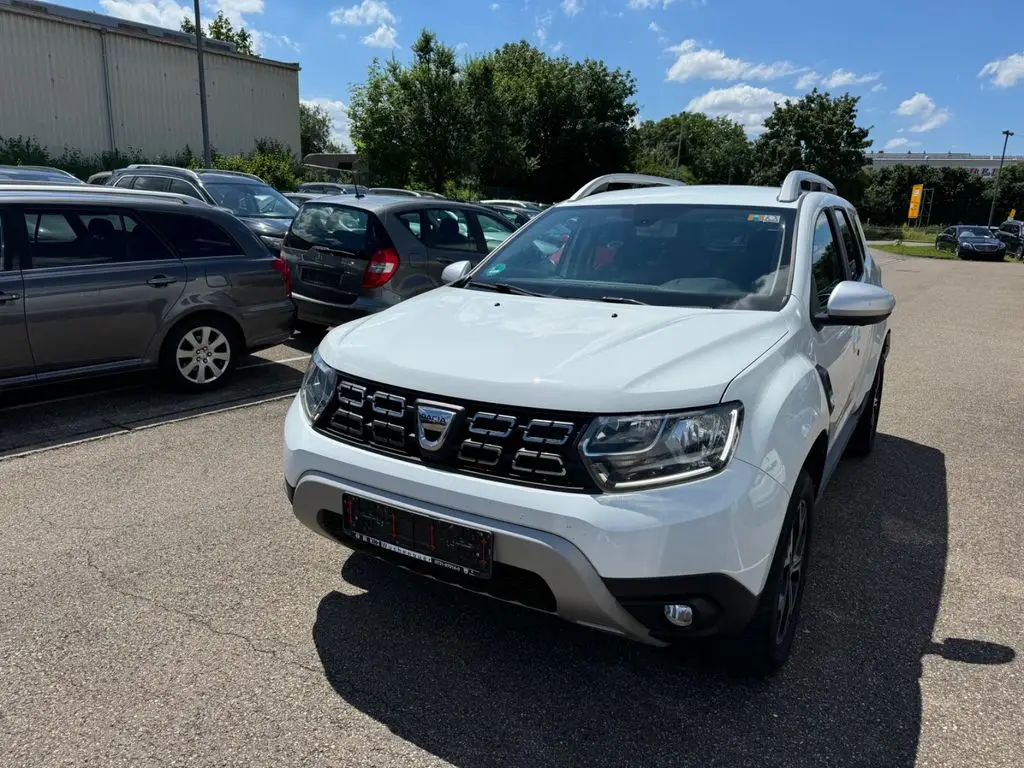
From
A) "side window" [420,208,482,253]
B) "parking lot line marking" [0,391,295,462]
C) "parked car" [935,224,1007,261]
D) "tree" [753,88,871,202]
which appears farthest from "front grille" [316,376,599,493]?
"tree" [753,88,871,202]

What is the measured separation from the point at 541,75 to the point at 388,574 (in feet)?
149

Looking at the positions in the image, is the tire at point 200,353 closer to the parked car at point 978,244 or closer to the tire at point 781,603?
the tire at point 781,603

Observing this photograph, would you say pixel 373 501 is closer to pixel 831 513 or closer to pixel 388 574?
pixel 388 574

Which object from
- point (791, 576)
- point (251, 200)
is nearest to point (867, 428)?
point (791, 576)

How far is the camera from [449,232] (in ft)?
25.7

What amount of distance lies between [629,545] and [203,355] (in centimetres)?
499

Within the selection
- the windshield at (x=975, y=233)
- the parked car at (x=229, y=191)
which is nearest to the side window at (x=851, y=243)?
the parked car at (x=229, y=191)

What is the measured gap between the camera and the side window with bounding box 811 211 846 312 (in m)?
3.37

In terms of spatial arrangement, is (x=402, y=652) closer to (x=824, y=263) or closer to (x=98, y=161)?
(x=824, y=263)

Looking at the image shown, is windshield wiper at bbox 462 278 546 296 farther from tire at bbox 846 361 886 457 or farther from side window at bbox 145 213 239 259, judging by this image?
side window at bbox 145 213 239 259

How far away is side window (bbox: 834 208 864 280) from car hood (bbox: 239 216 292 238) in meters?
7.74

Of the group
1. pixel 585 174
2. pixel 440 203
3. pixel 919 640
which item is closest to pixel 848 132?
pixel 585 174

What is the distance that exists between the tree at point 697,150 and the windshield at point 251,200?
38935 mm

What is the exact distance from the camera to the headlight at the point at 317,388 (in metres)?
2.77
